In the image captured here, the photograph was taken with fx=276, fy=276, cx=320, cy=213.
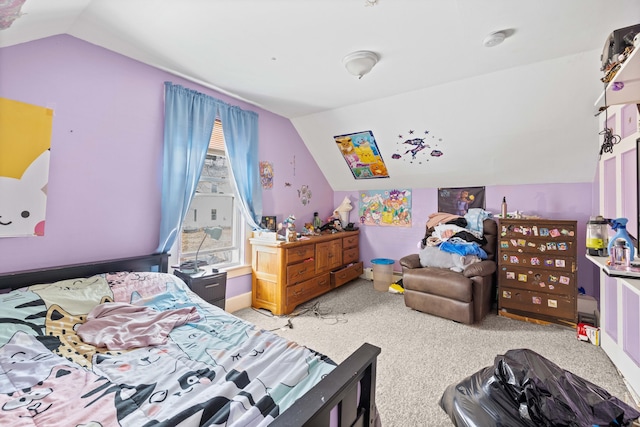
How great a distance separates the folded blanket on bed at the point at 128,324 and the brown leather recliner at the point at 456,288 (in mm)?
2442

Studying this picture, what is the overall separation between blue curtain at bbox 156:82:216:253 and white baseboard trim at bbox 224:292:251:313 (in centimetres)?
101

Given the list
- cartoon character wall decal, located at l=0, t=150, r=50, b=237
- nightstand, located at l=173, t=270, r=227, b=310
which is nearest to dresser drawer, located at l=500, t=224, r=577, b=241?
nightstand, located at l=173, t=270, r=227, b=310

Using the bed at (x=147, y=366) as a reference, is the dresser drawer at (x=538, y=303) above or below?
below

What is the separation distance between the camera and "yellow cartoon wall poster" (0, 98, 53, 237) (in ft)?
5.94

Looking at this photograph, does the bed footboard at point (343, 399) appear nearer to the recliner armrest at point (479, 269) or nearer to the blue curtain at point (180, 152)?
the blue curtain at point (180, 152)

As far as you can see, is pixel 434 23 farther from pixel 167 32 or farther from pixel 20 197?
pixel 20 197

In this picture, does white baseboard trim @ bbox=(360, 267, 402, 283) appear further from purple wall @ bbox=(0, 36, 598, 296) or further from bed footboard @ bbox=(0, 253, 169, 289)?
purple wall @ bbox=(0, 36, 598, 296)

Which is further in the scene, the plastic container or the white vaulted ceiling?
the plastic container

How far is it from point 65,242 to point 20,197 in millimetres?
403

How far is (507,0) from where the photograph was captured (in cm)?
169

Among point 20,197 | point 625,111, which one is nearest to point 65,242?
point 20,197

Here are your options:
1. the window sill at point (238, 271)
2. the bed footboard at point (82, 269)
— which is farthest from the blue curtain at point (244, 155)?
the bed footboard at point (82, 269)

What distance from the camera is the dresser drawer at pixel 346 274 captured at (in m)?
4.04

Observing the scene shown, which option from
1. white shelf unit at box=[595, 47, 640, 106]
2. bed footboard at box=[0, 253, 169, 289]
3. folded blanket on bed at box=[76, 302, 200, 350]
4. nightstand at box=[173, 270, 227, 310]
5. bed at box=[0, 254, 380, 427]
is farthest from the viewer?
nightstand at box=[173, 270, 227, 310]
